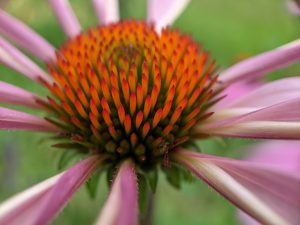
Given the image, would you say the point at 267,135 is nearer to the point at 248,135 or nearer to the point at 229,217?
the point at 248,135

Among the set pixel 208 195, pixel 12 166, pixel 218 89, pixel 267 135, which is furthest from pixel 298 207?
pixel 208 195

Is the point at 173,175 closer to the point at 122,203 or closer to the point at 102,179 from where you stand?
the point at 122,203

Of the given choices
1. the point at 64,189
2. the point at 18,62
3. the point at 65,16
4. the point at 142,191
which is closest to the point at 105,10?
the point at 65,16

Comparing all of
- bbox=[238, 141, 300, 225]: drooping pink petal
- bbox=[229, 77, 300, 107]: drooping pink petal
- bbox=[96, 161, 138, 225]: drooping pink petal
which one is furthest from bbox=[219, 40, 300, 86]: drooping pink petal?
bbox=[96, 161, 138, 225]: drooping pink petal

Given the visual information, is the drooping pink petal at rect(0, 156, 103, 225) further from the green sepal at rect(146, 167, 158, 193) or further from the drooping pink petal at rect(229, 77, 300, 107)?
the drooping pink petal at rect(229, 77, 300, 107)

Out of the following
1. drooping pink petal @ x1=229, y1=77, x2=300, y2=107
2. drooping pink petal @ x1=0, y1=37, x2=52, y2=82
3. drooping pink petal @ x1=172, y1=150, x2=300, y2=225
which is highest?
drooping pink petal @ x1=0, y1=37, x2=52, y2=82
